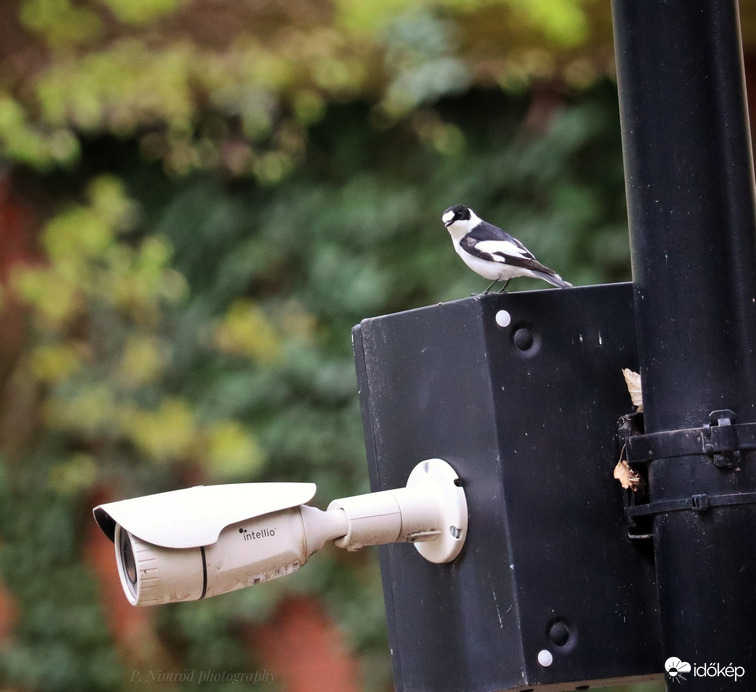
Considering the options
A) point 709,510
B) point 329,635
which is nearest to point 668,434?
point 709,510

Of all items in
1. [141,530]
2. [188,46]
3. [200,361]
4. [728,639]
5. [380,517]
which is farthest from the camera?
[200,361]

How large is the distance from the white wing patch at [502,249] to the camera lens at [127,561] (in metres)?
1.12

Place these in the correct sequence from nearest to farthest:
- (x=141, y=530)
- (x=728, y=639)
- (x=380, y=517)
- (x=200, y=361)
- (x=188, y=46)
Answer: (x=728, y=639), (x=141, y=530), (x=380, y=517), (x=188, y=46), (x=200, y=361)

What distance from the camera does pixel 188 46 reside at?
6.43 m

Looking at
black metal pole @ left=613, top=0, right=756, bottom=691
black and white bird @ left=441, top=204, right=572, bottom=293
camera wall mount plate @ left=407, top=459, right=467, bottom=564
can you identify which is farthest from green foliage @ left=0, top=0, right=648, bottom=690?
black metal pole @ left=613, top=0, right=756, bottom=691

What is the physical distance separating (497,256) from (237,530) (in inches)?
43.0

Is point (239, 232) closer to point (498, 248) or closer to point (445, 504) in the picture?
point (498, 248)

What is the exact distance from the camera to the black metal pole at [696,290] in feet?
4.88

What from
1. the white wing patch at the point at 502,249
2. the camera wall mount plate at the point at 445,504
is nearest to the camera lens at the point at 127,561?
the camera wall mount plate at the point at 445,504

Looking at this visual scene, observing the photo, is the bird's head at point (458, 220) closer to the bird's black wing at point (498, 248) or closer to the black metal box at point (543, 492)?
the bird's black wing at point (498, 248)

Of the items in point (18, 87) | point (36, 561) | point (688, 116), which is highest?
point (18, 87)

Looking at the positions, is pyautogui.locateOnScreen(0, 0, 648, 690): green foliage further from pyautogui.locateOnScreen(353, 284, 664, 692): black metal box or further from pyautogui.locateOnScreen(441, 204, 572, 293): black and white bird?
pyautogui.locateOnScreen(353, 284, 664, 692): black metal box

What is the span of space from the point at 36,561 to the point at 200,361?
152 cm

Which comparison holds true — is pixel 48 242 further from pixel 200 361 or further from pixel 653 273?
pixel 653 273
